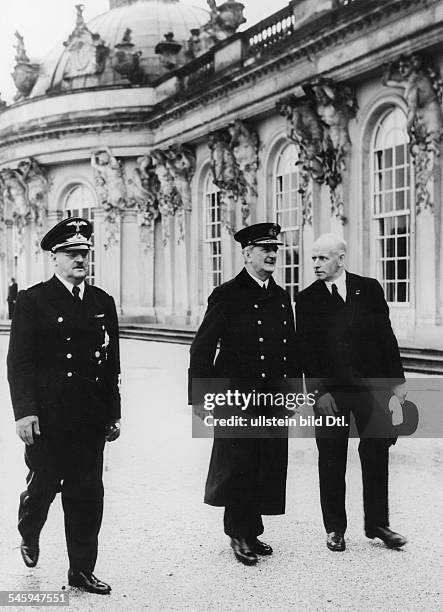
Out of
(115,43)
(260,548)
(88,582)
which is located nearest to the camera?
(88,582)

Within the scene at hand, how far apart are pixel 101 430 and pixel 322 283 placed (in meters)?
1.63

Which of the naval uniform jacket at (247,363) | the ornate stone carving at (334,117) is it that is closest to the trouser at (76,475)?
the naval uniform jacket at (247,363)

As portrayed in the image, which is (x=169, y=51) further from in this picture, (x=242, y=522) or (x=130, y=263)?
(x=242, y=522)

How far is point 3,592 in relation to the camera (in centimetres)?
393

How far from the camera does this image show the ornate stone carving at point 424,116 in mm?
15820

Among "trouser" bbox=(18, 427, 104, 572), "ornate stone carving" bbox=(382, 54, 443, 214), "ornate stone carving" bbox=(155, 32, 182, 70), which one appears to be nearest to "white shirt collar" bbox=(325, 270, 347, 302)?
"trouser" bbox=(18, 427, 104, 572)

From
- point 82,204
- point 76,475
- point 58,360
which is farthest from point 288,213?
point 76,475

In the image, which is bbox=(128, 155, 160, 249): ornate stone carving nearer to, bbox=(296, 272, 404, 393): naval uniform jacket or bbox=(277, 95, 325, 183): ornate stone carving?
bbox=(277, 95, 325, 183): ornate stone carving

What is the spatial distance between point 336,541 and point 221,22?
2794cm

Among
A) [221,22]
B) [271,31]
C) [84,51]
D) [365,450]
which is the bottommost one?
[365,450]

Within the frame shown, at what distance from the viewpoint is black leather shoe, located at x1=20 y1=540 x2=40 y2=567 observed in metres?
4.57

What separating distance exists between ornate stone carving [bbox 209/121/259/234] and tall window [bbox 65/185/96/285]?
8.45m

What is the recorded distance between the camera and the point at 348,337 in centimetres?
526

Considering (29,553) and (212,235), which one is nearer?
(29,553)
